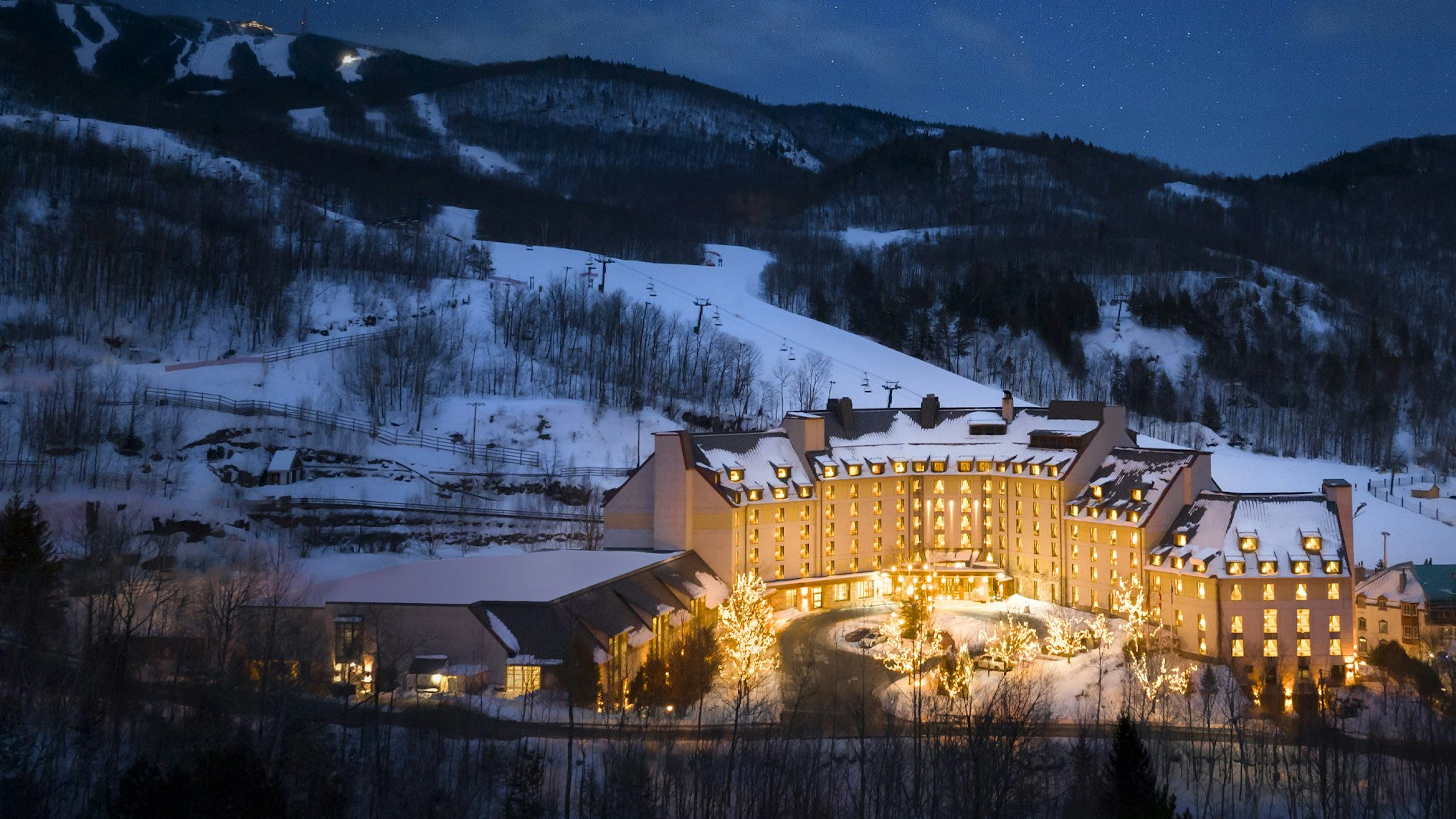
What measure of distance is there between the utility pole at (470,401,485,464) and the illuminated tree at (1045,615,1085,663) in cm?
3952

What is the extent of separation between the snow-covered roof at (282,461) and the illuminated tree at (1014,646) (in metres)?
42.5

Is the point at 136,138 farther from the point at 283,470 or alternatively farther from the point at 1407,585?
the point at 1407,585

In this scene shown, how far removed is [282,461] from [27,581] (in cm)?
3168

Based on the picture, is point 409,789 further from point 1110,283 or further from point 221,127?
point 1110,283

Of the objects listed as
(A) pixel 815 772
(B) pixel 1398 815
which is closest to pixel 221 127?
(A) pixel 815 772

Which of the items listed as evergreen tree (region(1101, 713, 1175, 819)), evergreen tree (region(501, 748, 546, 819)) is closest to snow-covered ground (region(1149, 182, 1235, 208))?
evergreen tree (region(1101, 713, 1175, 819))

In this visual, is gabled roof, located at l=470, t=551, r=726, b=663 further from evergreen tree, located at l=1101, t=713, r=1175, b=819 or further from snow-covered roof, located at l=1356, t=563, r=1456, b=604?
snow-covered roof, located at l=1356, t=563, r=1456, b=604

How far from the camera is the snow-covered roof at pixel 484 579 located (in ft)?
137

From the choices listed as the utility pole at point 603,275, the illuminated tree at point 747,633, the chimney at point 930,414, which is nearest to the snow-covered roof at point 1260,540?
the chimney at point 930,414

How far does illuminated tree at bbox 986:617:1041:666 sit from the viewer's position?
47.5 meters

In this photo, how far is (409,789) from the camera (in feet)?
93.3

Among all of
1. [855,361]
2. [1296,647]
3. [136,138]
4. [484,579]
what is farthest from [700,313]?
[1296,647]

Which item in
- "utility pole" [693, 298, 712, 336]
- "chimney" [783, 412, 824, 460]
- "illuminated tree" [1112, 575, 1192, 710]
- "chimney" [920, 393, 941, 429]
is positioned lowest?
"illuminated tree" [1112, 575, 1192, 710]

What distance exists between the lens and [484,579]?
4566 centimetres
